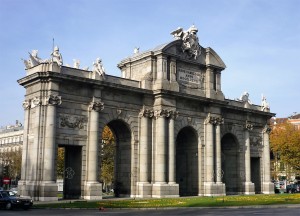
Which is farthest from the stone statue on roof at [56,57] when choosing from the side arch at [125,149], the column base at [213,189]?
the column base at [213,189]

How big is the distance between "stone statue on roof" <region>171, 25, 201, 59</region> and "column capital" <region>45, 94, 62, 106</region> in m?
16.2

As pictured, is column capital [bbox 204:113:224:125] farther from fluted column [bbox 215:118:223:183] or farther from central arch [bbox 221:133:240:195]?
central arch [bbox 221:133:240:195]

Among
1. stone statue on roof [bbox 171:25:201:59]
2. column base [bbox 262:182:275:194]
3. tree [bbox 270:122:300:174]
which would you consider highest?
stone statue on roof [bbox 171:25:201:59]

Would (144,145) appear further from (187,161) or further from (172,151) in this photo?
(187,161)

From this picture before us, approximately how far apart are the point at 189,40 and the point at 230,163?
17.1 metres

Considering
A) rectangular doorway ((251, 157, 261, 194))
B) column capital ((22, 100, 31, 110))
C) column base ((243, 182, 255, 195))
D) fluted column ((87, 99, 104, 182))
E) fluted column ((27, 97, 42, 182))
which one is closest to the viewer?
fluted column ((27, 97, 42, 182))

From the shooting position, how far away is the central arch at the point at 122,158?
43656 millimetres

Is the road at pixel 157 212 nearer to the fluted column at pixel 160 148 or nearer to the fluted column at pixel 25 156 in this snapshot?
the fluted column at pixel 25 156

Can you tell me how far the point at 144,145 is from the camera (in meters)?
43.4

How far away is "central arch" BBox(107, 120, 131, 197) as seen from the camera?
43.7m

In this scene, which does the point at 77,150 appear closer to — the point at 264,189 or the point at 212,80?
the point at 212,80

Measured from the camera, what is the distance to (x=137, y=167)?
43312mm

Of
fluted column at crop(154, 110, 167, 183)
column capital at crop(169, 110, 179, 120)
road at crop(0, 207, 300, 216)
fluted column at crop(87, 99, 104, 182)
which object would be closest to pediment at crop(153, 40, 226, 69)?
column capital at crop(169, 110, 179, 120)

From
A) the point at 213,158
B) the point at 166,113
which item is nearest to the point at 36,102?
the point at 166,113
